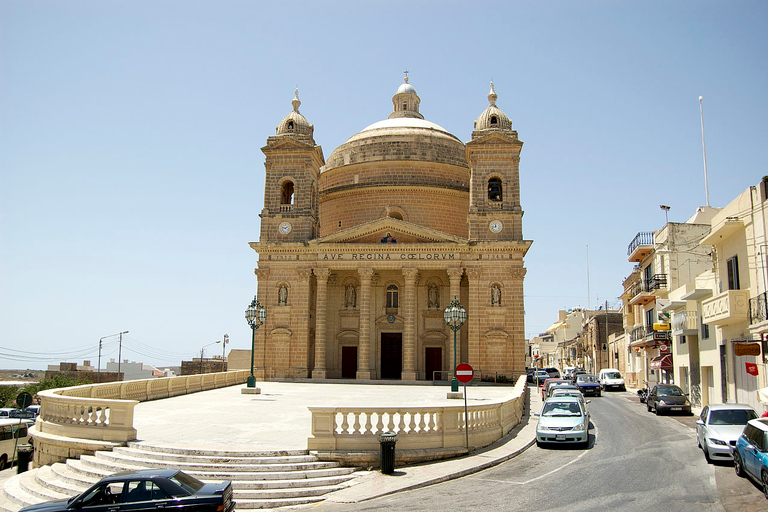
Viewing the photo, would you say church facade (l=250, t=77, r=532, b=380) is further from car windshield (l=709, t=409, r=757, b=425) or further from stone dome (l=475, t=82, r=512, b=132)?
car windshield (l=709, t=409, r=757, b=425)

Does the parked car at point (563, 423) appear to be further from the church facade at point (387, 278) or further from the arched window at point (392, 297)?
the arched window at point (392, 297)

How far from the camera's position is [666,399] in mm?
26641

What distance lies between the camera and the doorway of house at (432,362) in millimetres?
42306

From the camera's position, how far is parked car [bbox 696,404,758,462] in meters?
14.9

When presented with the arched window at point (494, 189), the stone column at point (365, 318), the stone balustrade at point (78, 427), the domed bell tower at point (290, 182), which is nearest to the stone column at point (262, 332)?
the domed bell tower at point (290, 182)

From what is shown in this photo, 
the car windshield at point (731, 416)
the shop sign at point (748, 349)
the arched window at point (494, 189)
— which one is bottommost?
the car windshield at point (731, 416)

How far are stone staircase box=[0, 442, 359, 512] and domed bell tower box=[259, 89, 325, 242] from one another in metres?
28.8

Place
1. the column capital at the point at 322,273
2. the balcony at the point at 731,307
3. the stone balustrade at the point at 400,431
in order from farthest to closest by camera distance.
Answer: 1. the column capital at the point at 322,273
2. the balcony at the point at 731,307
3. the stone balustrade at the point at 400,431

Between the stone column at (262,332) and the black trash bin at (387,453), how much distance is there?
2869cm

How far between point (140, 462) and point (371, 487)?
5018mm

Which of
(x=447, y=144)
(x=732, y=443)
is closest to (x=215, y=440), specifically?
(x=732, y=443)

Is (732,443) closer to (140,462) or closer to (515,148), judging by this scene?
(140,462)

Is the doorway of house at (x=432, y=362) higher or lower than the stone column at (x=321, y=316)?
lower

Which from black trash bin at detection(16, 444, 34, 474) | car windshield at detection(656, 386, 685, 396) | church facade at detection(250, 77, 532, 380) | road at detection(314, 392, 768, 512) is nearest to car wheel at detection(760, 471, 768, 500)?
road at detection(314, 392, 768, 512)
